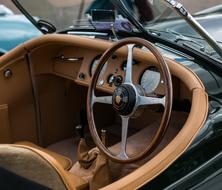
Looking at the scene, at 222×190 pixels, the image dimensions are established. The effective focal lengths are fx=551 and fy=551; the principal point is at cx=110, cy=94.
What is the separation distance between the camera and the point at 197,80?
96.8 inches

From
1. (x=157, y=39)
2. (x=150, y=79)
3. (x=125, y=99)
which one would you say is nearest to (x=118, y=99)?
(x=125, y=99)

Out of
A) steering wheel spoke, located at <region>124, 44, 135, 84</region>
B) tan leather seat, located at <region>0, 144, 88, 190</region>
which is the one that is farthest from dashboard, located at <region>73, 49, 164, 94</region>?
tan leather seat, located at <region>0, 144, 88, 190</region>

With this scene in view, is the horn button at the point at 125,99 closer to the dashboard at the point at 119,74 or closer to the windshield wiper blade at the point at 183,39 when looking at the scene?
the dashboard at the point at 119,74

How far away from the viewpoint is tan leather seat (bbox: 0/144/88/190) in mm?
2086

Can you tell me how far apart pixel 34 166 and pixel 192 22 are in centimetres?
100

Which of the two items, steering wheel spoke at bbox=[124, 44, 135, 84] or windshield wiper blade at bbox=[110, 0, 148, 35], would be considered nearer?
steering wheel spoke at bbox=[124, 44, 135, 84]

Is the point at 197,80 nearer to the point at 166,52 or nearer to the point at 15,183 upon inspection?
the point at 166,52

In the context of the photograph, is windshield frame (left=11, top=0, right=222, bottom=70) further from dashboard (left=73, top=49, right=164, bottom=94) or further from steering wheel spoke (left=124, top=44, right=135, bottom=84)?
steering wheel spoke (left=124, top=44, right=135, bottom=84)

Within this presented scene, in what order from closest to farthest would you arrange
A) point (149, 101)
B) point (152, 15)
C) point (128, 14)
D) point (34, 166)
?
1. point (34, 166)
2. point (149, 101)
3. point (128, 14)
4. point (152, 15)

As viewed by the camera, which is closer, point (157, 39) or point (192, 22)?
point (192, 22)

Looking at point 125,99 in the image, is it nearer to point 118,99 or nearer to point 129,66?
point 118,99

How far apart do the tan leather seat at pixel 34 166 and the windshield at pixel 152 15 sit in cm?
100

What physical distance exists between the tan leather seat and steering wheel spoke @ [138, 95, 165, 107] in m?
0.52

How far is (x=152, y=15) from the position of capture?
3.03 meters
